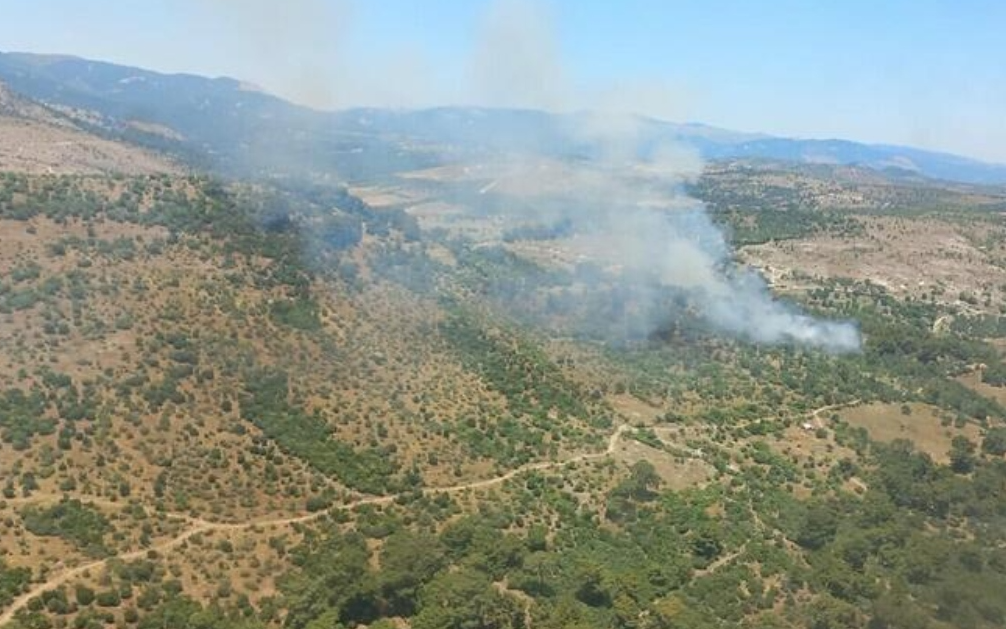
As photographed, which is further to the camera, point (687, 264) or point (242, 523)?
point (687, 264)

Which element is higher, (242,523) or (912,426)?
(912,426)

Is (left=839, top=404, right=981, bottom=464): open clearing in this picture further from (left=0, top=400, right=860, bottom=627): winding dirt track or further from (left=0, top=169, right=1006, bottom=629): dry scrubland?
(left=0, top=400, right=860, bottom=627): winding dirt track

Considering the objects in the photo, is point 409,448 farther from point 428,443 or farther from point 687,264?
point 687,264

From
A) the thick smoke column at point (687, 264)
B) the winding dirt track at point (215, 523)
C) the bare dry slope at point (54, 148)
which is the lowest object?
the winding dirt track at point (215, 523)

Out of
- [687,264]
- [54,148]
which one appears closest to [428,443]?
[687,264]

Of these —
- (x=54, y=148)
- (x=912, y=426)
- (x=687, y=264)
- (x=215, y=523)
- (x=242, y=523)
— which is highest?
(x=54, y=148)

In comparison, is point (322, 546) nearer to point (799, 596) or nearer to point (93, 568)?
point (93, 568)

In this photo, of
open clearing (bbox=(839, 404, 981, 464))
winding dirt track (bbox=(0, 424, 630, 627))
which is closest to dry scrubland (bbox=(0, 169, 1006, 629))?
winding dirt track (bbox=(0, 424, 630, 627))

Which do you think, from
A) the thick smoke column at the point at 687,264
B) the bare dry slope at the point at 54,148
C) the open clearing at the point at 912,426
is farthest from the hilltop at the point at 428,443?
the bare dry slope at the point at 54,148

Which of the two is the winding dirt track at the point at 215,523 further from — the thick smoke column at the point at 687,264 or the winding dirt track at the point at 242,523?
the thick smoke column at the point at 687,264
